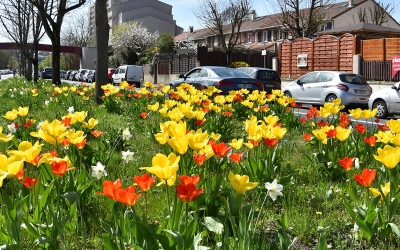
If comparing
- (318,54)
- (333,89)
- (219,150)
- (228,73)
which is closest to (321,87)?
(333,89)

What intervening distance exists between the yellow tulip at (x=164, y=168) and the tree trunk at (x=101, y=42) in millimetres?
10789

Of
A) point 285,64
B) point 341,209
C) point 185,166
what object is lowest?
point 341,209

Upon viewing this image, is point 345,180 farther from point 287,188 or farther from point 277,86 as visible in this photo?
point 277,86

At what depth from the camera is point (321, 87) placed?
17422mm

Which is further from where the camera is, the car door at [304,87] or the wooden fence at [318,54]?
the wooden fence at [318,54]

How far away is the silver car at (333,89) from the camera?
54.2ft

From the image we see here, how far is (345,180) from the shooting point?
4223mm

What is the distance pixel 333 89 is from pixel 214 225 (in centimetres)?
1508

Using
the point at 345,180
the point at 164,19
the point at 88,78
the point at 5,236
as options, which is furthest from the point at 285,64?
the point at 164,19

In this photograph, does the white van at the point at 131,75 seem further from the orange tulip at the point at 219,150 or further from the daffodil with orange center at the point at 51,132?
the orange tulip at the point at 219,150

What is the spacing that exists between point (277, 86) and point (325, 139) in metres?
15.0

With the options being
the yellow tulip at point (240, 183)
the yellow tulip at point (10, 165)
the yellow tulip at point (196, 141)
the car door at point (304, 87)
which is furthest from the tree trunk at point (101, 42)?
the yellow tulip at point (240, 183)

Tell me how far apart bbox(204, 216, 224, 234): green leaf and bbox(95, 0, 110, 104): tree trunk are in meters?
10.3

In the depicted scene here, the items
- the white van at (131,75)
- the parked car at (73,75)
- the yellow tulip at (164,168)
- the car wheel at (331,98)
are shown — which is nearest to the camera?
the yellow tulip at (164,168)
